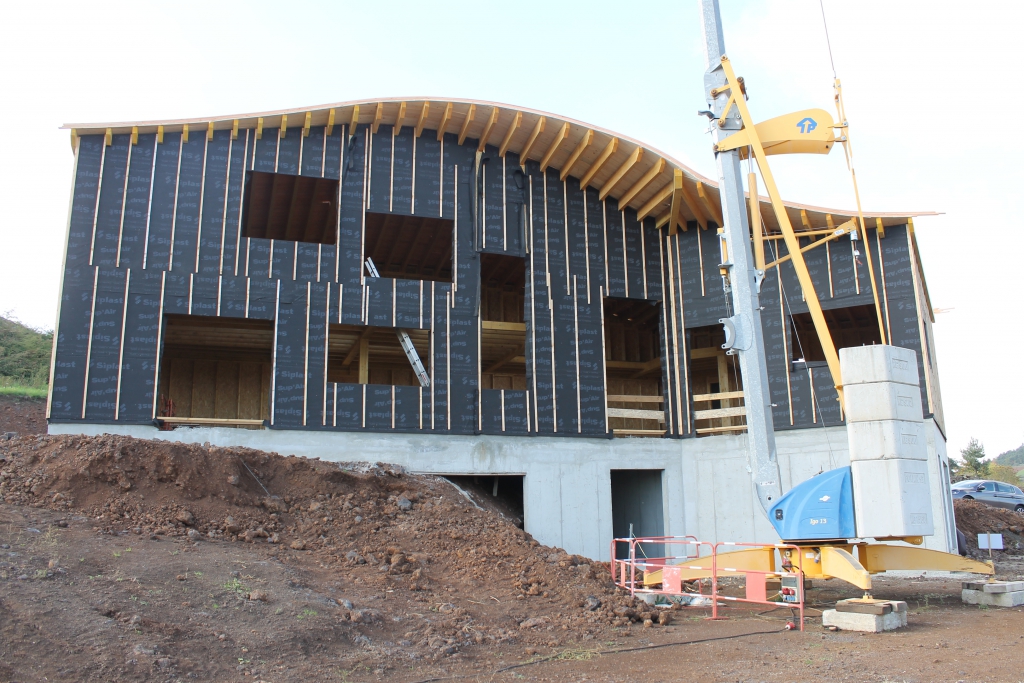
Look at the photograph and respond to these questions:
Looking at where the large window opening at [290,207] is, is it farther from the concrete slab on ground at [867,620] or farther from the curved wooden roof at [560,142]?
the concrete slab on ground at [867,620]

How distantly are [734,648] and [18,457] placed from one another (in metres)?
11.2

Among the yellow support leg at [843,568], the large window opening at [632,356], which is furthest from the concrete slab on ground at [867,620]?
the large window opening at [632,356]

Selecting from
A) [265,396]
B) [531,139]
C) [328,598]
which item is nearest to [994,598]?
[328,598]

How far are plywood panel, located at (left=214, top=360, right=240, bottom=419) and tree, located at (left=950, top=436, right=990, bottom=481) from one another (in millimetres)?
41309

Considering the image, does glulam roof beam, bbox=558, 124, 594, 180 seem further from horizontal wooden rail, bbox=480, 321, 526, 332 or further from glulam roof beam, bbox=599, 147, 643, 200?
horizontal wooden rail, bbox=480, 321, 526, 332

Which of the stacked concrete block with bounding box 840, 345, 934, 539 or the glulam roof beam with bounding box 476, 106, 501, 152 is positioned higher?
the glulam roof beam with bounding box 476, 106, 501, 152

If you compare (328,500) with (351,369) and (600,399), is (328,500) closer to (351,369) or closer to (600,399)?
(600,399)

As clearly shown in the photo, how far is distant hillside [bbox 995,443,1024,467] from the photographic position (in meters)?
100

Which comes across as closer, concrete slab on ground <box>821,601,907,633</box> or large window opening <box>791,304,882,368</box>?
concrete slab on ground <box>821,601,907,633</box>

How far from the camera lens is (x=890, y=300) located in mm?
17172

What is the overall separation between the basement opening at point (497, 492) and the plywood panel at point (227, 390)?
770cm

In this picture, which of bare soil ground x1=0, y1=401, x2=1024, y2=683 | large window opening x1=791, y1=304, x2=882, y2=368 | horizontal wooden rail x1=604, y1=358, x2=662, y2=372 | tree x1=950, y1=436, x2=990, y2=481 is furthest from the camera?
tree x1=950, y1=436, x2=990, y2=481

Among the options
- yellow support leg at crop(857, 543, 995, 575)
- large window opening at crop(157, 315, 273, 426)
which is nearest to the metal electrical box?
yellow support leg at crop(857, 543, 995, 575)

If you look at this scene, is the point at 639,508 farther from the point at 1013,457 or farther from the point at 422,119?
the point at 1013,457
